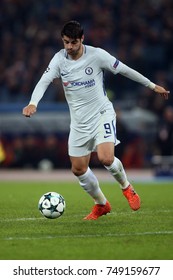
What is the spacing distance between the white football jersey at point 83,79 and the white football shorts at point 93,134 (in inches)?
1.8

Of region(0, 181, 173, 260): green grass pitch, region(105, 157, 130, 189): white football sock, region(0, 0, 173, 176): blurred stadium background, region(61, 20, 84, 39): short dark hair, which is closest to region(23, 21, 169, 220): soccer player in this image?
region(105, 157, 130, 189): white football sock

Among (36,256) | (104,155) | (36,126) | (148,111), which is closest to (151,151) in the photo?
(148,111)

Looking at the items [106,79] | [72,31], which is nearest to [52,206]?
[72,31]

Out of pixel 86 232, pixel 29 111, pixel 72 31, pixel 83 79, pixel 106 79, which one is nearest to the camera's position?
pixel 86 232

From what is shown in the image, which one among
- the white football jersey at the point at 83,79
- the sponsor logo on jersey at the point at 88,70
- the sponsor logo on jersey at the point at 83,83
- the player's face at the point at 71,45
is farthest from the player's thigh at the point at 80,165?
the player's face at the point at 71,45

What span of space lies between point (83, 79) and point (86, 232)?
2001 mm

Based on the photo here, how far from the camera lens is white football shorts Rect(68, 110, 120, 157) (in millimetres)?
9977

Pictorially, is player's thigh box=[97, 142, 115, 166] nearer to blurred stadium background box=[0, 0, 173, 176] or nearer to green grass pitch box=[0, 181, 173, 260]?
green grass pitch box=[0, 181, 173, 260]

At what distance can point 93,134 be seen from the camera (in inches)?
395

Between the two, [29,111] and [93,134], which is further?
[93,134]

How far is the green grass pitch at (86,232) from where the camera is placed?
7539 millimetres

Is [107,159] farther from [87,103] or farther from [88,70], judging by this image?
[88,70]
